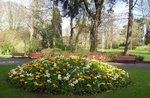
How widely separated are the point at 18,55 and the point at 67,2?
8559 mm

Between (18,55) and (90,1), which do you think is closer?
(18,55)

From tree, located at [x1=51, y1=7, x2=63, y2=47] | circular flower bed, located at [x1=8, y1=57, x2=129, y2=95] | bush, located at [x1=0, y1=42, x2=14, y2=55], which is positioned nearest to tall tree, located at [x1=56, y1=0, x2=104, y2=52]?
tree, located at [x1=51, y1=7, x2=63, y2=47]

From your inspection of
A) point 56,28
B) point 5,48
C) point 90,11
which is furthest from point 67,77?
point 5,48

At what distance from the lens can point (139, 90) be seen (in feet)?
31.2

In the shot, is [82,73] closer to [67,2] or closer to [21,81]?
[21,81]

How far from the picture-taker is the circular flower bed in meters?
8.93

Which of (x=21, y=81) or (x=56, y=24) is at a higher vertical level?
(x=56, y=24)

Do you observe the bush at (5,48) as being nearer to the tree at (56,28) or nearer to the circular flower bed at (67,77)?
the tree at (56,28)

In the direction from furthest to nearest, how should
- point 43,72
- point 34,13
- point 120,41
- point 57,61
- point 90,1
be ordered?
point 120,41
point 34,13
point 90,1
point 57,61
point 43,72

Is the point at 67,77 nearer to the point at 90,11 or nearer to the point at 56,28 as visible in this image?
the point at 90,11

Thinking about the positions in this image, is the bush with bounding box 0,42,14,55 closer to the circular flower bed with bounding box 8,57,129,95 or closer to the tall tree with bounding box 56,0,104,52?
the tall tree with bounding box 56,0,104,52

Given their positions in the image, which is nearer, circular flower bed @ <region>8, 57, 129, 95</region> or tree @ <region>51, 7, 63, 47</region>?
circular flower bed @ <region>8, 57, 129, 95</region>

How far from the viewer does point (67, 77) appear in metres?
9.24

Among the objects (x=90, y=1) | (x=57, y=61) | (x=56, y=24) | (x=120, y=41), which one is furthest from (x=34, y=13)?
(x=120, y=41)
